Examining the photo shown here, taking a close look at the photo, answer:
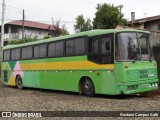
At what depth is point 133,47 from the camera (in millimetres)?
13719

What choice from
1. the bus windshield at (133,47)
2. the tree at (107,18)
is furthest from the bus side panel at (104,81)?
the tree at (107,18)

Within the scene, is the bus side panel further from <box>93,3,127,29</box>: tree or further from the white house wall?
the white house wall

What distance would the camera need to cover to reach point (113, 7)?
40219mm

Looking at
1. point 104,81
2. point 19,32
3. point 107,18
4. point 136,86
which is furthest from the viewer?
point 19,32

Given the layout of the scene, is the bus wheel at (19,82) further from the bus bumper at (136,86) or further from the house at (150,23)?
the house at (150,23)

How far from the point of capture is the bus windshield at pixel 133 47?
528 inches

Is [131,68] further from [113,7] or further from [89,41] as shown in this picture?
[113,7]

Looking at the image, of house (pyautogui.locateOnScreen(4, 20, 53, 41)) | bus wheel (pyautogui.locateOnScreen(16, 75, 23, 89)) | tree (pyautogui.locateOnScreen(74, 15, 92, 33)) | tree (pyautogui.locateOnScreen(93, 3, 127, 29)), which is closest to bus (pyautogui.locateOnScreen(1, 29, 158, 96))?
bus wheel (pyautogui.locateOnScreen(16, 75, 23, 89))

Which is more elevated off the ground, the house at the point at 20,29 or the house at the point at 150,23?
the house at the point at 20,29

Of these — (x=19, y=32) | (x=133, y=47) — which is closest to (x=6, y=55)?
(x=133, y=47)

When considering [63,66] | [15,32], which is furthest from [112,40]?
[15,32]

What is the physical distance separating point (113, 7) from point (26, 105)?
29648 mm

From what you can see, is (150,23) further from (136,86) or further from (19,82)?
(136,86)

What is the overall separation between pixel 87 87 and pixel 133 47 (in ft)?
9.60
